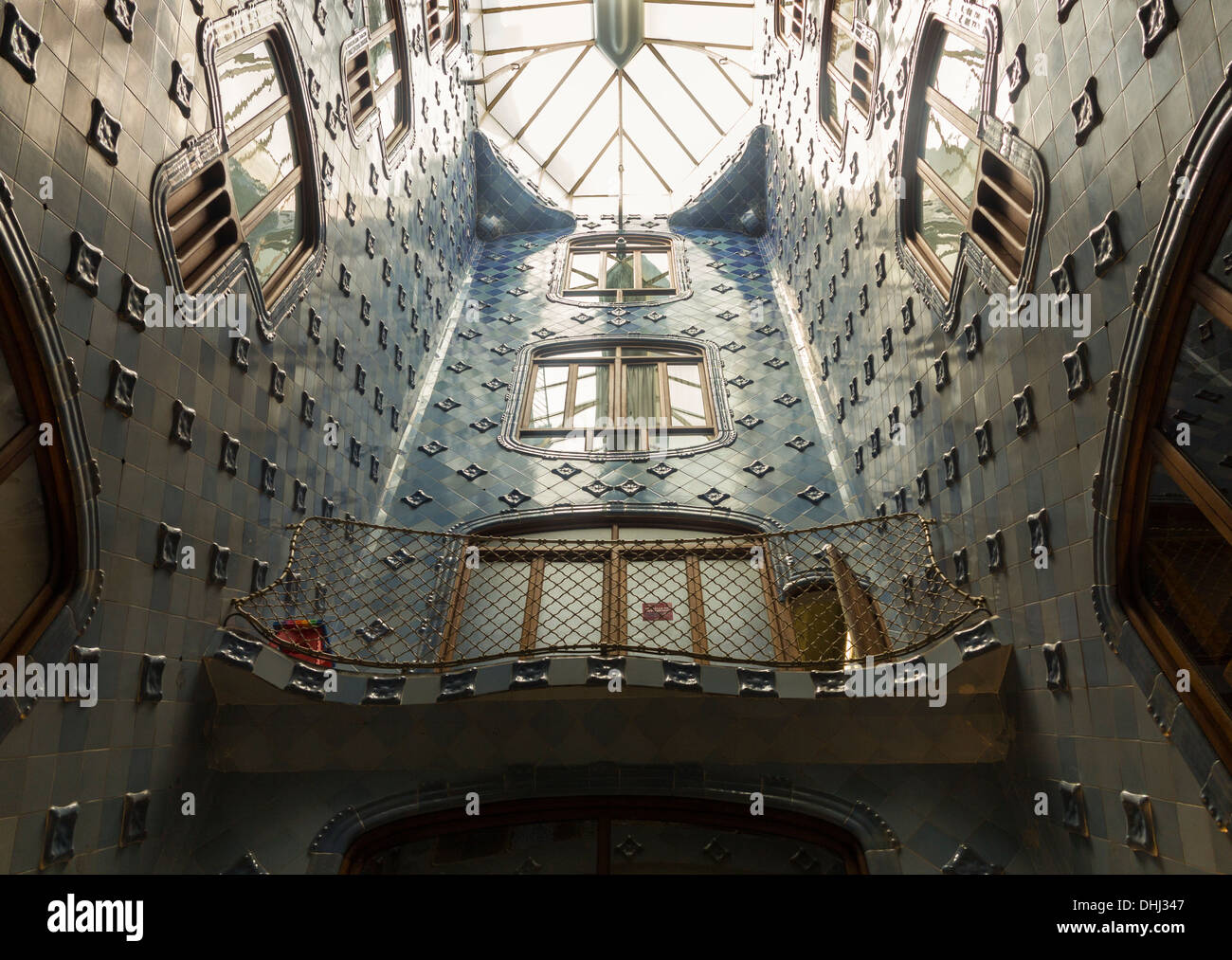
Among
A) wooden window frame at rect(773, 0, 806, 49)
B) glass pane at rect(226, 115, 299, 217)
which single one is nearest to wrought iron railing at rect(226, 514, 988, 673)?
glass pane at rect(226, 115, 299, 217)

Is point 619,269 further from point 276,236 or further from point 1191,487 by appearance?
point 1191,487

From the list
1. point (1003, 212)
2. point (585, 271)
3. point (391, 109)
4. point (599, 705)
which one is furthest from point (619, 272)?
point (599, 705)

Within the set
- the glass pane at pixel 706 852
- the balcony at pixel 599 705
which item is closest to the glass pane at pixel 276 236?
the balcony at pixel 599 705

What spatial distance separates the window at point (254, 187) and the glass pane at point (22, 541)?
2.14 m

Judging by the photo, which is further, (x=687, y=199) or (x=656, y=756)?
(x=687, y=199)

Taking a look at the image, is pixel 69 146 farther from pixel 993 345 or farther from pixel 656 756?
pixel 993 345

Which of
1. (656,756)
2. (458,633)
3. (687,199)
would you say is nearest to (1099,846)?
(656,756)

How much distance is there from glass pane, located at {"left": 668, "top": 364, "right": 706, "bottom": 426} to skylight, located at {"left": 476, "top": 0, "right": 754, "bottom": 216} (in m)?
6.10

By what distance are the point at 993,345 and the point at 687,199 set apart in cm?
1214

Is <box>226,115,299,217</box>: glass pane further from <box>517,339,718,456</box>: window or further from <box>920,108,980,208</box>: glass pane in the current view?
<box>920,108,980,208</box>: glass pane

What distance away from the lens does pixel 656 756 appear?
6.37 metres

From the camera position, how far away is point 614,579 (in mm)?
Result: 8070

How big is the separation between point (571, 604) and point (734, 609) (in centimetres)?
172
